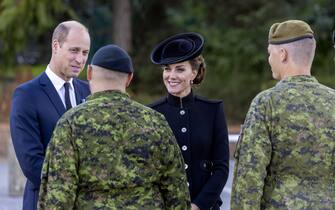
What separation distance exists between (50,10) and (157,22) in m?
3.67

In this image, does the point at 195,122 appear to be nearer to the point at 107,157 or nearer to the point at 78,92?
the point at 78,92

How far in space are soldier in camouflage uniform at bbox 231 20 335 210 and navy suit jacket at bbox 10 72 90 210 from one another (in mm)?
1183

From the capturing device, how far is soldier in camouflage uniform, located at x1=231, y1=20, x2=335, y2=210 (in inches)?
163

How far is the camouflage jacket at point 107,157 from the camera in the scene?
4020 mm

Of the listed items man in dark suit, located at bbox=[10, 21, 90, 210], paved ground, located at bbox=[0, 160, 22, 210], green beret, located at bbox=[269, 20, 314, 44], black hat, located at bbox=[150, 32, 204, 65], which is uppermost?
green beret, located at bbox=[269, 20, 314, 44]

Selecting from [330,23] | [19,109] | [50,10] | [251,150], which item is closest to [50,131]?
[19,109]

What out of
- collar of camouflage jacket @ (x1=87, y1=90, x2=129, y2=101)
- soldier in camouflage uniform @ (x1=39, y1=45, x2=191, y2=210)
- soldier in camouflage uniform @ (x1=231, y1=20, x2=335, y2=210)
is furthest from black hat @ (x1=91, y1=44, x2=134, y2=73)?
soldier in camouflage uniform @ (x1=231, y1=20, x2=335, y2=210)

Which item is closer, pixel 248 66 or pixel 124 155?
pixel 124 155

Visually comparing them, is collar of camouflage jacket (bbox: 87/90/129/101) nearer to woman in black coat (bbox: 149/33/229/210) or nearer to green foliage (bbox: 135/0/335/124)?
woman in black coat (bbox: 149/33/229/210)

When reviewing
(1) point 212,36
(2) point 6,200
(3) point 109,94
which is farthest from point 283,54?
Answer: (1) point 212,36

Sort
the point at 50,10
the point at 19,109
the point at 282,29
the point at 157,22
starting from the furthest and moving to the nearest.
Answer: the point at 157,22 < the point at 50,10 < the point at 19,109 < the point at 282,29

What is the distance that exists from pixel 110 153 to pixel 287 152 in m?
0.90

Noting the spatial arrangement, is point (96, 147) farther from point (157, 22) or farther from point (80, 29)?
point (157, 22)

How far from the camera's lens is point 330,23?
1831 centimetres
